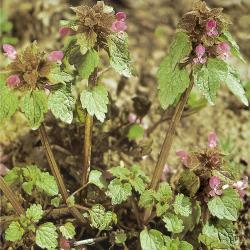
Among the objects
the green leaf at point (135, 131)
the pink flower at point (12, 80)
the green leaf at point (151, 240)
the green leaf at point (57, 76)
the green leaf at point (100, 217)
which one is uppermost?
the green leaf at point (57, 76)

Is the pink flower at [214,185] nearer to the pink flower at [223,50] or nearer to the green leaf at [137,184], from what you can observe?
the green leaf at [137,184]

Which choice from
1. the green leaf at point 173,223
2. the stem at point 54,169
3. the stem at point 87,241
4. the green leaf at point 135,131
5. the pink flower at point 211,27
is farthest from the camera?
the green leaf at point 135,131

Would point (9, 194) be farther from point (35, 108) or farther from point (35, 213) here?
point (35, 108)

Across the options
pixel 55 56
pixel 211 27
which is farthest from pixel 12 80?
pixel 211 27

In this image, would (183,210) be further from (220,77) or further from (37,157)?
(37,157)

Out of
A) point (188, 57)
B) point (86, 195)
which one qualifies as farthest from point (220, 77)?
point (86, 195)

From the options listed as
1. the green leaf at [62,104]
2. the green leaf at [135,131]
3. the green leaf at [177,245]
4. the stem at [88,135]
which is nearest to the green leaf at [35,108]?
the green leaf at [62,104]
